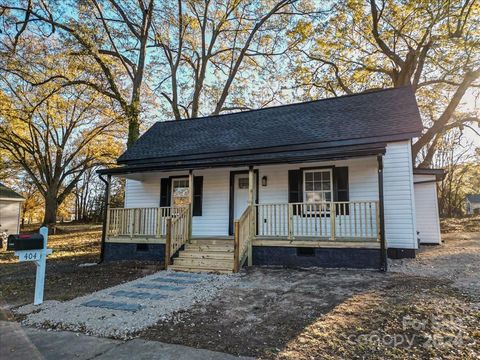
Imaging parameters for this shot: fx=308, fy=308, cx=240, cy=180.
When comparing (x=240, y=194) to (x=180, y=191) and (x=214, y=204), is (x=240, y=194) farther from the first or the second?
(x=180, y=191)

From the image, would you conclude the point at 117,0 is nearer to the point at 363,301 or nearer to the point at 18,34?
the point at 18,34

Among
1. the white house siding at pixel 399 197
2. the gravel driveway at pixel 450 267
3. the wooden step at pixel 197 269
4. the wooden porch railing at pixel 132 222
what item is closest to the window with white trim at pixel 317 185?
the white house siding at pixel 399 197

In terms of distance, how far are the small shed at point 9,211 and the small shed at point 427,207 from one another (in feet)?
73.7

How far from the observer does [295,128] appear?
1062 centimetres

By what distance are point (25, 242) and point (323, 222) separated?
685 cm

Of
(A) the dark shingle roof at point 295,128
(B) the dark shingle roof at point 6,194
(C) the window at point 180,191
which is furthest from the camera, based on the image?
(B) the dark shingle roof at point 6,194

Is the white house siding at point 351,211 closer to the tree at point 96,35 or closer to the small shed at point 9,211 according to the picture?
the tree at point 96,35

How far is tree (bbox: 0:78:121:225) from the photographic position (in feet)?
59.7

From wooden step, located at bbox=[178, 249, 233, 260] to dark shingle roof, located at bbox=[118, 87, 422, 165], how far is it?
12.1 ft

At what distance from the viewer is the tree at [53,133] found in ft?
59.7

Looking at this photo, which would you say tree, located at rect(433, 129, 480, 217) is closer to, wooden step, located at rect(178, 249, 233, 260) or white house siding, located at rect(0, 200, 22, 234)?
wooden step, located at rect(178, 249, 233, 260)

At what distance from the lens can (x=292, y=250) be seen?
319 inches

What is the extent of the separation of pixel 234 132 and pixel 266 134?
1.47m

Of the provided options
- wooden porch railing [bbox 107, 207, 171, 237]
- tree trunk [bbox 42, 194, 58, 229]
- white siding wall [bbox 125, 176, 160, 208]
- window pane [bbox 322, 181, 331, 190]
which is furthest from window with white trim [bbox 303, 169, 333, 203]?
tree trunk [bbox 42, 194, 58, 229]
